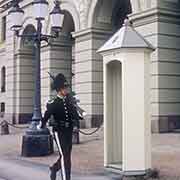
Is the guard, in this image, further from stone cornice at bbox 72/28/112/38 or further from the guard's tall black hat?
stone cornice at bbox 72/28/112/38

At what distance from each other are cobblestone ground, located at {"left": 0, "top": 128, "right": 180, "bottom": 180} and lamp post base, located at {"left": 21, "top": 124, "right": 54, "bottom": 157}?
0.23 m

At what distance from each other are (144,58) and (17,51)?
955 inches

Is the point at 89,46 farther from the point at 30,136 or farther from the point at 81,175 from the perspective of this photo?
the point at 81,175

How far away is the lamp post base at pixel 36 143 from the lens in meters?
13.6

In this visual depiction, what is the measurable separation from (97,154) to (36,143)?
1.71 m

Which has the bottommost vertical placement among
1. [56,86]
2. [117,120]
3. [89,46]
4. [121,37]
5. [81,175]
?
[81,175]

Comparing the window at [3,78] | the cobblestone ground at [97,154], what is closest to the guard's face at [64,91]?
the cobblestone ground at [97,154]

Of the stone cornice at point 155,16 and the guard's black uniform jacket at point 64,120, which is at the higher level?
the stone cornice at point 155,16

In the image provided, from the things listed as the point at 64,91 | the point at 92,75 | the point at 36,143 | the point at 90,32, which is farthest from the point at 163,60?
the point at 64,91

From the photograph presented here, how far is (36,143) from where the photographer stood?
13.6 m

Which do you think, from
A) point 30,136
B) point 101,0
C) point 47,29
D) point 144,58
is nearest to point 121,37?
point 144,58

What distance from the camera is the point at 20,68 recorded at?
32656 mm

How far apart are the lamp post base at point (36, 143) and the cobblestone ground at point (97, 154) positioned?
9.2 inches

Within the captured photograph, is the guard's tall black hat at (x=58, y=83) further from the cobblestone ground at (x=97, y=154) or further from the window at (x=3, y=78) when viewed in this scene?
the window at (x=3, y=78)
